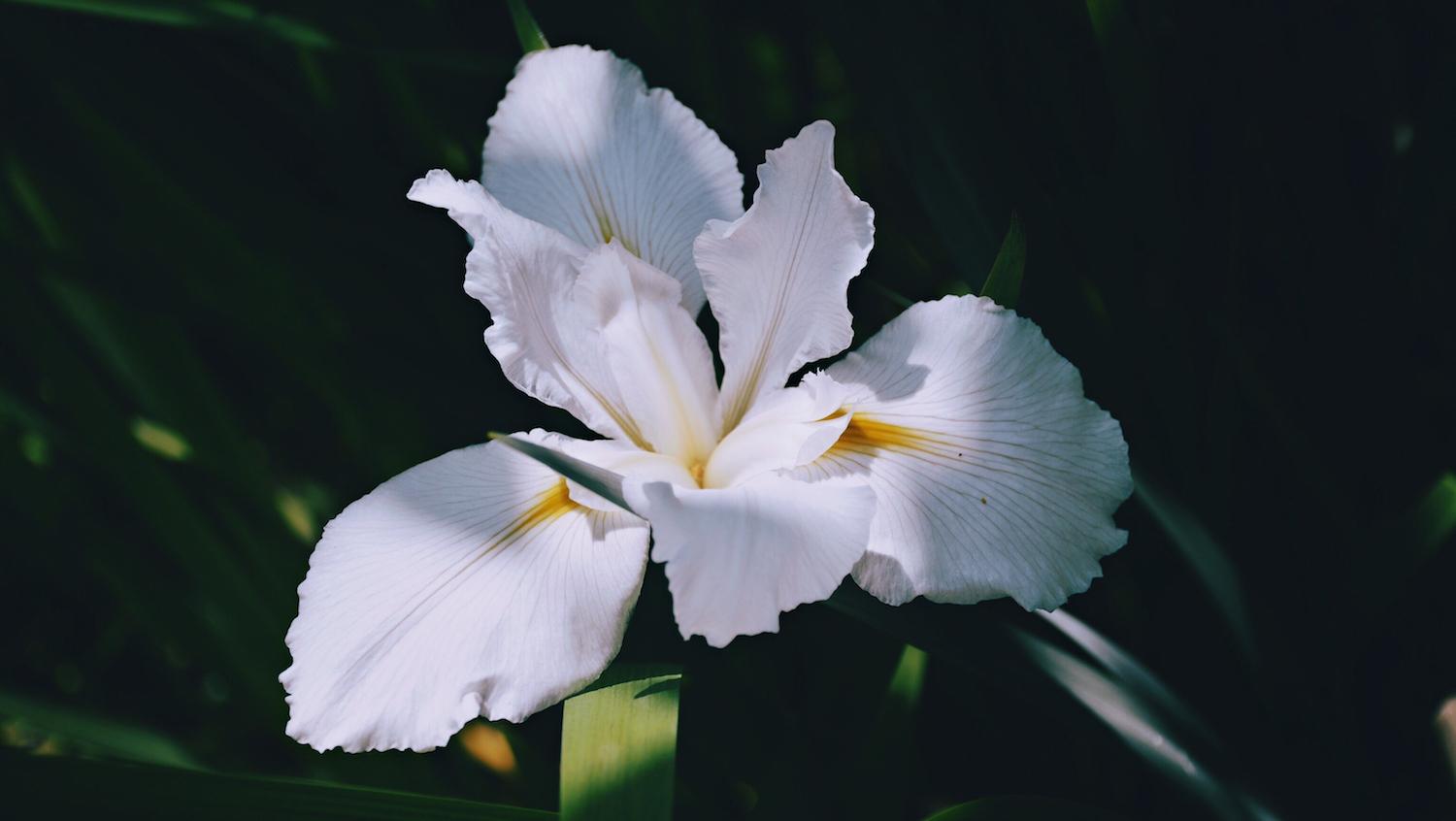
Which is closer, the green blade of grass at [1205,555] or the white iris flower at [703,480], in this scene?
the white iris flower at [703,480]

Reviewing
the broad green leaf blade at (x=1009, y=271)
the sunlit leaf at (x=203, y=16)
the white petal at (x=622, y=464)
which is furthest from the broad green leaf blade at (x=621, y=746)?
the sunlit leaf at (x=203, y=16)

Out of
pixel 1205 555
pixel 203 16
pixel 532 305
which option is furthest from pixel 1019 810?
pixel 203 16

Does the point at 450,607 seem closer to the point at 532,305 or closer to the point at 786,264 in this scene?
the point at 532,305

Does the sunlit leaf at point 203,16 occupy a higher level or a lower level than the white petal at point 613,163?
higher

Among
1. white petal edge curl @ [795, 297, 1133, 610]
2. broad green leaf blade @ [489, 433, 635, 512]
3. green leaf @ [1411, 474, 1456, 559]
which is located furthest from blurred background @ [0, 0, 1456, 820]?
broad green leaf blade @ [489, 433, 635, 512]

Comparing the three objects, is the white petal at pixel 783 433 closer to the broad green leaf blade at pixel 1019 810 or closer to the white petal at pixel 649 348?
the white petal at pixel 649 348

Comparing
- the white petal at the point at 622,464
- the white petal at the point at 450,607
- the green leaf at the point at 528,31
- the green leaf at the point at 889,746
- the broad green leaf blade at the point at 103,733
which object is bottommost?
the broad green leaf blade at the point at 103,733

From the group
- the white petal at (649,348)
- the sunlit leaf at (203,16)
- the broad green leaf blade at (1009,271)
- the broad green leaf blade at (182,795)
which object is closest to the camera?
the broad green leaf blade at (182,795)

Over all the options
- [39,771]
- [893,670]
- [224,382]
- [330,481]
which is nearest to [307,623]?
[39,771]
